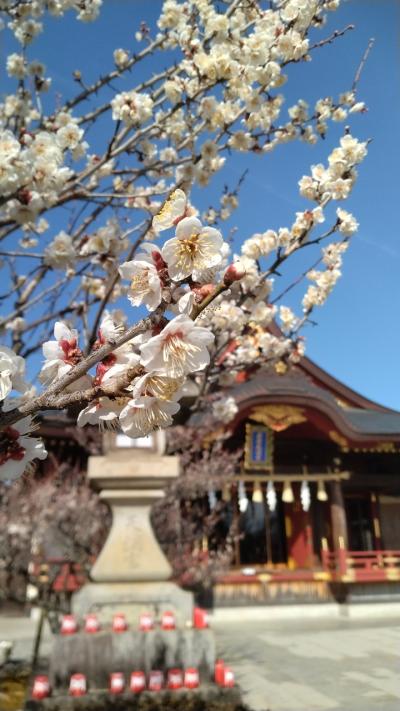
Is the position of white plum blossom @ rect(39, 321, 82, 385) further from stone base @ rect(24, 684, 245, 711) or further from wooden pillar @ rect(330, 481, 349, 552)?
wooden pillar @ rect(330, 481, 349, 552)

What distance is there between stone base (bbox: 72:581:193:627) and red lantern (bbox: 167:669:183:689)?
1.52ft

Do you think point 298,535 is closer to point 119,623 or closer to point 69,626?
point 119,623

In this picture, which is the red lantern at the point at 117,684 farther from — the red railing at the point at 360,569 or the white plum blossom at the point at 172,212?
the red railing at the point at 360,569

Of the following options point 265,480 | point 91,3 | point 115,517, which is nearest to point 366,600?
point 265,480

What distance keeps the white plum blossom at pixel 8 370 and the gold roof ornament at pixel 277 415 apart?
11.7 metres

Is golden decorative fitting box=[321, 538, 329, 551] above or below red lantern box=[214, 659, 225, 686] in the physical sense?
above

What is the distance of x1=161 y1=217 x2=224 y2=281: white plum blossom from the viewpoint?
1.25 meters

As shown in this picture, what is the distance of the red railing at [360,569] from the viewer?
13023mm

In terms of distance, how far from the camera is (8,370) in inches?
50.6

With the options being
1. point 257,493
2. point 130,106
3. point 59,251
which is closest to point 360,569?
point 257,493

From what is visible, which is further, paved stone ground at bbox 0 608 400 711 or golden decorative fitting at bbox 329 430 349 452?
golden decorative fitting at bbox 329 430 349 452

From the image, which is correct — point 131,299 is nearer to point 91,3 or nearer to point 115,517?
point 91,3

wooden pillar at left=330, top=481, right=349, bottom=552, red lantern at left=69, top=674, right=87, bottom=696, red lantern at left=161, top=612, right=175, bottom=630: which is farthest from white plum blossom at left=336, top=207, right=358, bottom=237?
wooden pillar at left=330, top=481, right=349, bottom=552

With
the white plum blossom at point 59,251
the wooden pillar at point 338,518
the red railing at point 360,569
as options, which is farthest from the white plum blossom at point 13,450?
the wooden pillar at point 338,518
